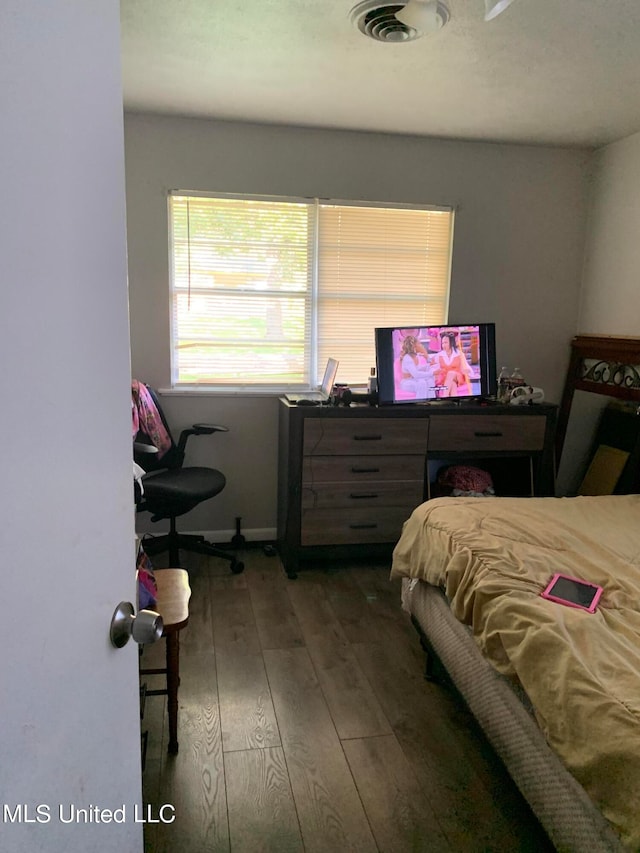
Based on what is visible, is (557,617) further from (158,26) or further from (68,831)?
(158,26)

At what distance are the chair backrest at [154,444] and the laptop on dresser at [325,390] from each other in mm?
718

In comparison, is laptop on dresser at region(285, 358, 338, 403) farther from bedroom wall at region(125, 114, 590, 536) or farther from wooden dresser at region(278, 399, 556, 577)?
bedroom wall at region(125, 114, 590, 536)

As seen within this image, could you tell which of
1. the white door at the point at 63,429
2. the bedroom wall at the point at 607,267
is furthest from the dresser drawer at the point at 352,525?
the white door at the point at 63,429

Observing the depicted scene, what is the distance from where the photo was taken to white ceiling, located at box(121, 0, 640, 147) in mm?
2045

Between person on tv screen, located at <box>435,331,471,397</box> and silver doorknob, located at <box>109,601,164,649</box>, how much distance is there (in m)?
2.70

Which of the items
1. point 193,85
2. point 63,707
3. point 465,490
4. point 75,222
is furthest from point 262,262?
point 63,707

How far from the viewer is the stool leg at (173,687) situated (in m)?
1.77

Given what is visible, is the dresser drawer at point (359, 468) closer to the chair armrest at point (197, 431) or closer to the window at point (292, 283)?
the chair armrest at point (197, 431)

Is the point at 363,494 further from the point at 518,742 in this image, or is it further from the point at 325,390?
the point at 518,742

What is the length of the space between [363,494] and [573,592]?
5.40ft

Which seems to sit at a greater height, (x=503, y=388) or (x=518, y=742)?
(x=503, y=388)

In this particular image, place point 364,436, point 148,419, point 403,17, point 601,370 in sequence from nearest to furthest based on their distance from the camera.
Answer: point 403,17 → point 148,419 → point 364,436 → point 601,370

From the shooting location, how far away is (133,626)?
2.77 ft

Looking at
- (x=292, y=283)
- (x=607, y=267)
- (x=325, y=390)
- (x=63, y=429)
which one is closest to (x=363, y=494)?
(x=325, y=390)
